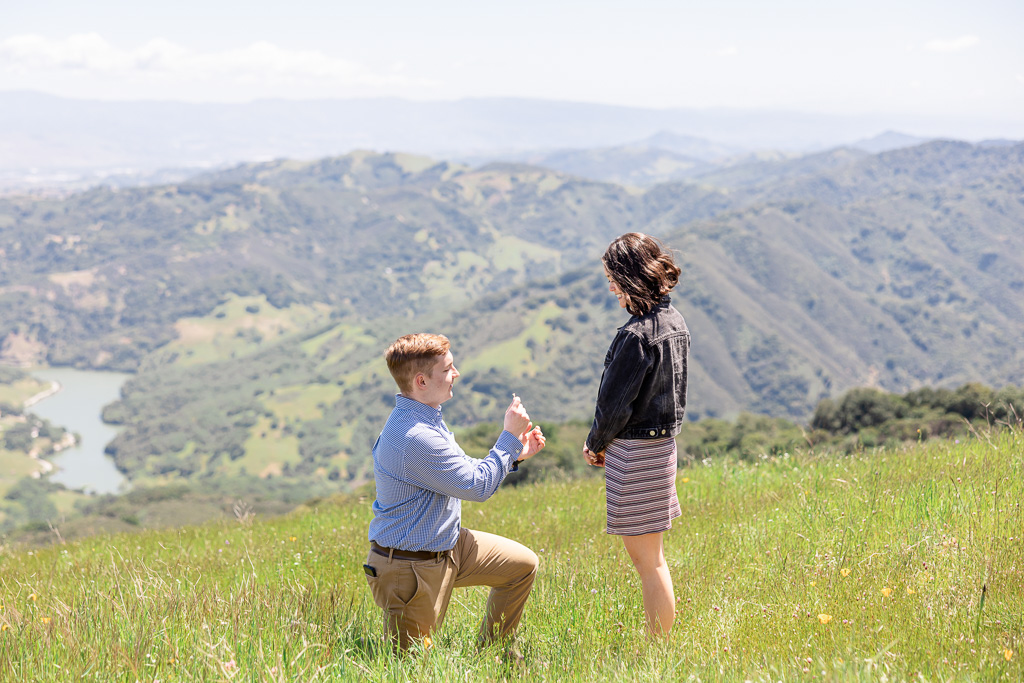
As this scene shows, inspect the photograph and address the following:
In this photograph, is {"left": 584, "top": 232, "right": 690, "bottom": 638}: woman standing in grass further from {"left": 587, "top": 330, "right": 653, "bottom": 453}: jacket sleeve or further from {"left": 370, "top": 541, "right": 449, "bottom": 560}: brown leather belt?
{"left": 370, "top": 541, "right": 449, "bottom": 560}: brown leather belt

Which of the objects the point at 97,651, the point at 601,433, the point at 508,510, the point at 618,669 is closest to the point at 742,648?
the point at 618,669

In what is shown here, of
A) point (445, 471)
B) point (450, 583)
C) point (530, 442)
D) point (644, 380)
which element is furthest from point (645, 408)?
point (450, 583)

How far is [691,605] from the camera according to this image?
12.3 ft

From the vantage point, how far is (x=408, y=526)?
3.15m

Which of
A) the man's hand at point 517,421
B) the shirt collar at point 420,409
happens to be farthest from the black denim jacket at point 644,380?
the shirt collar at point 420,409

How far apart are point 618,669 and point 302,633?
151 cm

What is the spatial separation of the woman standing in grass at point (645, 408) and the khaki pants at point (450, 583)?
2.00ft

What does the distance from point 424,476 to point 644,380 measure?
1256 mm

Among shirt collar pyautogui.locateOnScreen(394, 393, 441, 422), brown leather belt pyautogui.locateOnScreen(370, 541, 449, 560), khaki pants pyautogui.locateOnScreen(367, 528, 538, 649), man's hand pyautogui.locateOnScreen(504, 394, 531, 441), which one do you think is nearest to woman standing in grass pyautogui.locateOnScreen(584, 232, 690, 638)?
man's hand pyautogui.locateOnScreen(504, 394, 531, 441)

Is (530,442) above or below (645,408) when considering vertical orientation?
below

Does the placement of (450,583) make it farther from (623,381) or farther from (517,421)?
(623,381)

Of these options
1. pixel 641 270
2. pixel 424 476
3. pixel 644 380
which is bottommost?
pixel 424 476

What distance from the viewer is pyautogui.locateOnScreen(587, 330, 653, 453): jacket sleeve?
133 inches

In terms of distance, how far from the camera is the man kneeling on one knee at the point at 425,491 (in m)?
3.05
